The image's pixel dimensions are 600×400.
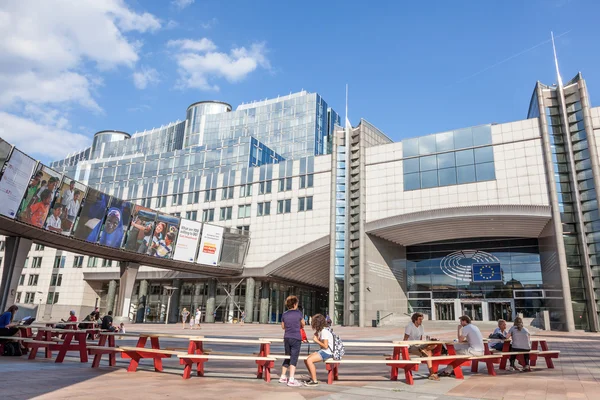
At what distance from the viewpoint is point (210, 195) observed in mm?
56156

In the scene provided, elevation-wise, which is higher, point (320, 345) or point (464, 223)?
point (464, 223)

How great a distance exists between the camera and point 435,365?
9383 mm

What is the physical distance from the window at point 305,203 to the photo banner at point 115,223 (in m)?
18.9

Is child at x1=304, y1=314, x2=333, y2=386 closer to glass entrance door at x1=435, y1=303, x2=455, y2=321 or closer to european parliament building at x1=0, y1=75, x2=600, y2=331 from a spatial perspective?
european parliament building at x1=0, y1=75, x2=600, y2=331

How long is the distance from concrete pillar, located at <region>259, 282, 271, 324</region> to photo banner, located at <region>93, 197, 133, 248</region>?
1877cm

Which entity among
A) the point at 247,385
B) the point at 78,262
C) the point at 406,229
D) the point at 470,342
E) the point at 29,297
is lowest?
the point at 247,385

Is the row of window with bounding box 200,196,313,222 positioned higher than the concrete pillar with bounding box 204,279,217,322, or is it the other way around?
the row of window with bounding box 200,196,313,222

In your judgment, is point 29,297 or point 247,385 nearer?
point 247,385

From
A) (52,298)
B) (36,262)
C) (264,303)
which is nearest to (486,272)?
(264,303)

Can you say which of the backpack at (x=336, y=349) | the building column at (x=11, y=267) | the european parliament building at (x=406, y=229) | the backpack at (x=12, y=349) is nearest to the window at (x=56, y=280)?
the european parliament building at (x=406, y=229)

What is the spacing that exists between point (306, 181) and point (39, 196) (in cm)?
2826

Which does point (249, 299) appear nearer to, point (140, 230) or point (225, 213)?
point (225, 213)

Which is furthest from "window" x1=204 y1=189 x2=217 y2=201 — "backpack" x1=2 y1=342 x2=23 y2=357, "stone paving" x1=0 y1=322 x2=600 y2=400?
"stone paving" x1=0 y1=322 x2=600 y2=400

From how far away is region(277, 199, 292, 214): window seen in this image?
49625 mm
